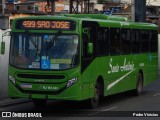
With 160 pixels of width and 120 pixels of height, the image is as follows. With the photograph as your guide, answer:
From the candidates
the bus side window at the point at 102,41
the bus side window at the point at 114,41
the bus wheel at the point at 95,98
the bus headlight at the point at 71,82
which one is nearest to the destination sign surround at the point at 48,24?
the bus headlight at the point at 71,82

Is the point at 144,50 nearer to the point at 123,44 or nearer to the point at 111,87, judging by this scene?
the point at 123,44

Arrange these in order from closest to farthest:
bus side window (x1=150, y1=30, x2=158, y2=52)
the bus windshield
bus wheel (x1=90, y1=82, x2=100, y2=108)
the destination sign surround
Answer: the bus windshield → the destination sign surround → bus wheel (x1=90, y1=82, x2=100, y2=108) → bus side window (x1=150, y1=30, x2=158, y2=52)

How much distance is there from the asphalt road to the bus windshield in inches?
55.0

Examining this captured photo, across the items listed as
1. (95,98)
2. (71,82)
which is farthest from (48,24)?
(95,98)

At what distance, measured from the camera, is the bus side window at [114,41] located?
17422mm

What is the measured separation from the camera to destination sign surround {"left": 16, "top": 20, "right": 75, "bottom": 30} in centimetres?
1475

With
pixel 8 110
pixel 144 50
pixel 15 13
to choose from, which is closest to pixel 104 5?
pixel 15 13

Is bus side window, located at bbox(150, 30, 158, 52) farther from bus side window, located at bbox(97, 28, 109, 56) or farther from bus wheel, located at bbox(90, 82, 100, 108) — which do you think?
bus wheel, located at bbox(90, 82, 100, 108)

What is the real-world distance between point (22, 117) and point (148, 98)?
270 inches

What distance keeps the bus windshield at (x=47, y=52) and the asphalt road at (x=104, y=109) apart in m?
1.40

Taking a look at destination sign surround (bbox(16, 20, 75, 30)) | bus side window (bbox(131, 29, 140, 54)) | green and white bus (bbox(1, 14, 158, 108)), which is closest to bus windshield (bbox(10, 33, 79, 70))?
green and white bus (bbox(1, 14, 158, 108))

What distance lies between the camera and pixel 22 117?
1387 centimetres

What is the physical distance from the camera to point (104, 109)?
15.8 metres

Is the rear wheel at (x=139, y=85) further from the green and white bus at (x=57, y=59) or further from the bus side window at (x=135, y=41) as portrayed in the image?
the green and white bus at (x=57, y=59)
